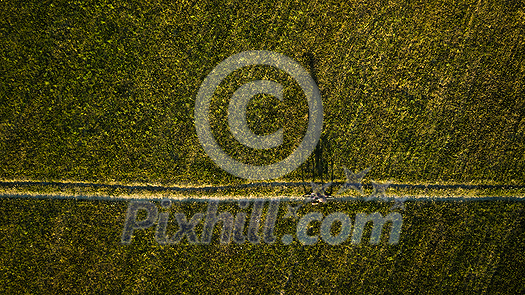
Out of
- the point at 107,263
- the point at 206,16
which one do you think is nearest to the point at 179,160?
the point at 107,263

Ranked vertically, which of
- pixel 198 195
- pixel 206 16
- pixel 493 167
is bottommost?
pixel 198 195

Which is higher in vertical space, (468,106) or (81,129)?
(468,106)

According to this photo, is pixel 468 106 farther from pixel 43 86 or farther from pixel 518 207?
pixel 43 86

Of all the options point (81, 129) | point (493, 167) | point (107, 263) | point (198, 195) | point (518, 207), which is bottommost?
point (107, 263)

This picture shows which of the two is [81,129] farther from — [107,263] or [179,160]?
[107,263]

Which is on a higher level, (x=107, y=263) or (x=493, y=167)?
(x=493, y=167)

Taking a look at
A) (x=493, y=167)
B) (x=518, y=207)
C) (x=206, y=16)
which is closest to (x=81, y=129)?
(x=206, y=16)
